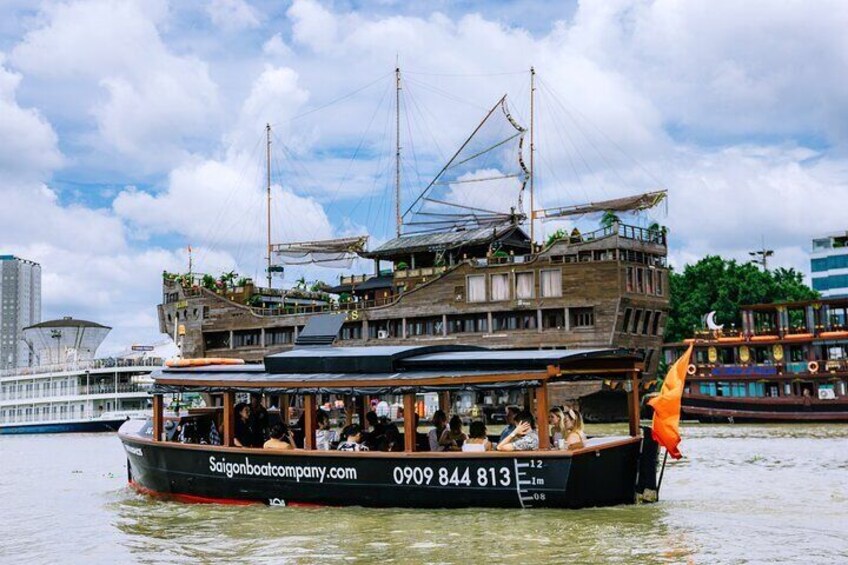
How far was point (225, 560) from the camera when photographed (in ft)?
43.5

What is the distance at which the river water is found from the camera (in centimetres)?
1310

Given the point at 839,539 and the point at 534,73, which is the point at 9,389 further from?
the point at 839,539

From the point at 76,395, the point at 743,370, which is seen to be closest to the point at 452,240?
the point at 743,370

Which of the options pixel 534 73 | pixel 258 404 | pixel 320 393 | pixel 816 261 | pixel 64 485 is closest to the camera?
pixel 320 393

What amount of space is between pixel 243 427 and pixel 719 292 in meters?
58.3

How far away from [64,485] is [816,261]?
82.6 m

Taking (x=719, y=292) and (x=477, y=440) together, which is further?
(x=719, y=292)

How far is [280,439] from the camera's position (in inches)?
705

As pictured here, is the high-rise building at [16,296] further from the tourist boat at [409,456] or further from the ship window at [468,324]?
the tourist boat at [409,456]

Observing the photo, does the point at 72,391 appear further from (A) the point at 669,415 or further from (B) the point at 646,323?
(A) the point at 669,415

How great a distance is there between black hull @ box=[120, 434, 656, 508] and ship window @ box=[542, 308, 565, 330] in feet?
131

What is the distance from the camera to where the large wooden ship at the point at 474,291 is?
183ft

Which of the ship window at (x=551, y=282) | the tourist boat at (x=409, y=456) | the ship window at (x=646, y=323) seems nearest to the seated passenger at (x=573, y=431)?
the tourist boat at (x=409, y=456)

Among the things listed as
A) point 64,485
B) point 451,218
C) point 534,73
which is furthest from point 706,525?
point 451,218
